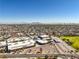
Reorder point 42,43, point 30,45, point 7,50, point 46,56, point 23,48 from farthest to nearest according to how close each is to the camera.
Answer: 1. point 42,43
2. point 30,45
3. point 23,48
4. point 7,50
5. point 46,56

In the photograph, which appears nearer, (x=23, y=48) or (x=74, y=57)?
(x=74, y=57)

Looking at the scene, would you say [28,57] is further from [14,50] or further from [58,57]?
[14,50]

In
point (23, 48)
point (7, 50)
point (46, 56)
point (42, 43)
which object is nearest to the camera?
point (46, 56)

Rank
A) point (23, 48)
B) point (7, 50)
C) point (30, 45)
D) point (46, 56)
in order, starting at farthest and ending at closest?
point (30, 45) < point (23, 48) < point (7, 50) < point (46, 56)

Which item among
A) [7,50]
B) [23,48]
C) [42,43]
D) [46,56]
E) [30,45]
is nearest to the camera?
[46,56]

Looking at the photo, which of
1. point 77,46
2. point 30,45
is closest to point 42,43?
point 30,45

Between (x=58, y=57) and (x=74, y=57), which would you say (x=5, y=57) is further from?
(x=74, y=57)

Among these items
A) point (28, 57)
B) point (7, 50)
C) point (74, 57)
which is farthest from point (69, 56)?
point (7, 50)

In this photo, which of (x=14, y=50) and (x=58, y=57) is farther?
(x=14, y=50)
